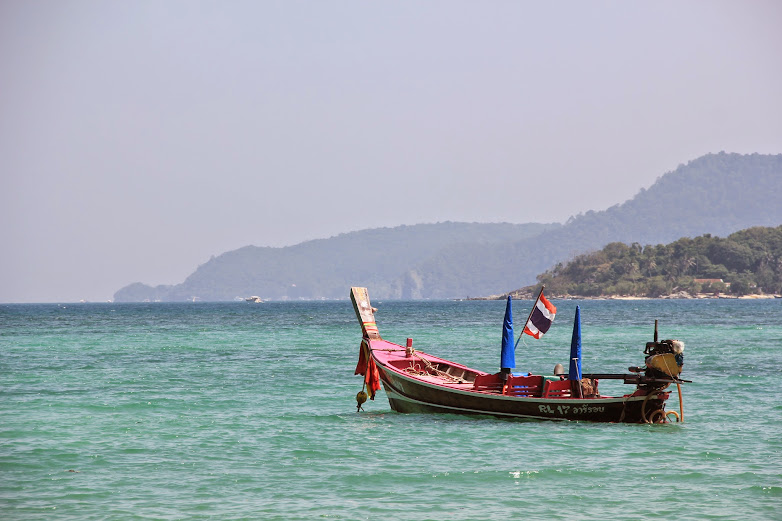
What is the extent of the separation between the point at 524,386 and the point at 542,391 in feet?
2.09

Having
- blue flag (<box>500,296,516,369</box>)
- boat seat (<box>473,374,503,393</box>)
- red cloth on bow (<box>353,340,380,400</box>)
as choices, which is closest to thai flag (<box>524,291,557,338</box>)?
blue flag (<box>500,296,516,369</box>)

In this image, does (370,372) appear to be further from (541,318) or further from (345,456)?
(345,456)

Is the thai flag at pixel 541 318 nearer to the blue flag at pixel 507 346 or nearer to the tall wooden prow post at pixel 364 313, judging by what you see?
the blue flag at pixel 507 346

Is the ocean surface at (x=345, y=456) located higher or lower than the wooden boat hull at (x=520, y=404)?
lower

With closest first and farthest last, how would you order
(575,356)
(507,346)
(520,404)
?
(575,356), (520,404), (507,346)

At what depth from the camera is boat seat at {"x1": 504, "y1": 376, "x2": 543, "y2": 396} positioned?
27250 mm

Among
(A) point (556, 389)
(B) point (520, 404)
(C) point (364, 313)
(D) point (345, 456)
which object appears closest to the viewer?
(D) point (345, 456)

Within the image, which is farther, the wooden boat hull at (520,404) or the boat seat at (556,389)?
the boat seat at (556,389)

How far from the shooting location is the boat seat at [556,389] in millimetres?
26828

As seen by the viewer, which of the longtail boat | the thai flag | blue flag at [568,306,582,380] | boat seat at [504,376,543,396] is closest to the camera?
the longtail boat

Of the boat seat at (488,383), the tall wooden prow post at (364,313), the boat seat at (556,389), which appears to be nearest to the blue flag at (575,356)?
the boat seat at (556,389)

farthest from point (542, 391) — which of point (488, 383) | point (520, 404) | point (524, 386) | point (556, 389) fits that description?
point (488, 383)

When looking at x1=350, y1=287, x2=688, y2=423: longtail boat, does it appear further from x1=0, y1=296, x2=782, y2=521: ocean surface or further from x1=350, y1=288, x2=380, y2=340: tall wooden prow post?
x1=350, y1=288, x2=380, y2=340: tall wooden prow post

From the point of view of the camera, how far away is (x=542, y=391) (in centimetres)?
2712
